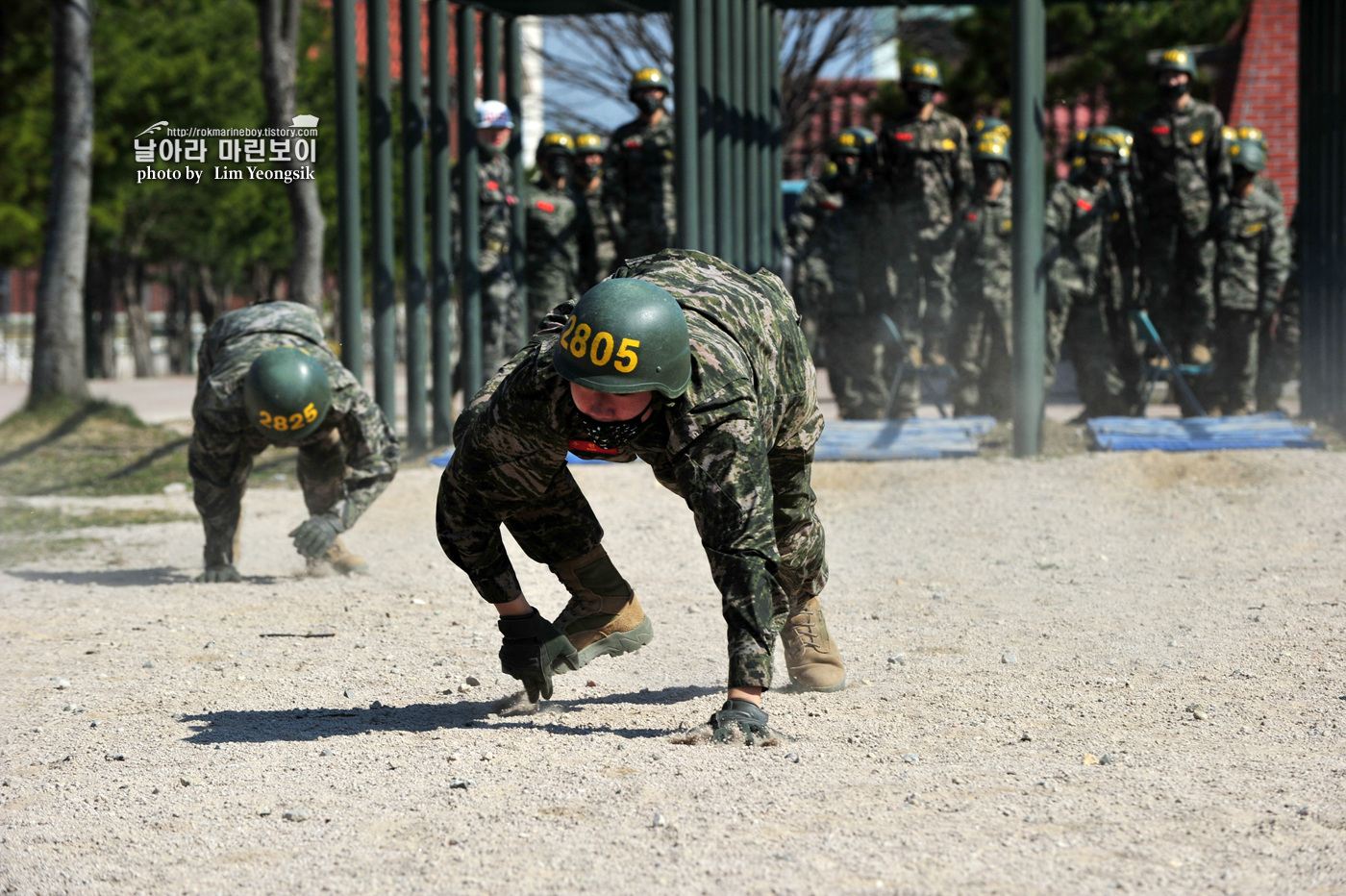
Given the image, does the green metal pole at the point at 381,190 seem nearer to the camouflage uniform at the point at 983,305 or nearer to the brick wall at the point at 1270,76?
the camouflage uniform at the point at 983,305

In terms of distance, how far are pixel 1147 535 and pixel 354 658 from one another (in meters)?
4.27

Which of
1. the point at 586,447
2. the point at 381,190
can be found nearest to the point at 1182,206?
the point at 381,190

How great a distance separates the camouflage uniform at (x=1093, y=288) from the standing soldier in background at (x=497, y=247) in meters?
4.21

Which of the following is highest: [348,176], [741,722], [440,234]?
[348,176]

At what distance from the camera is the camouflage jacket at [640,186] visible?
1220 centimetres

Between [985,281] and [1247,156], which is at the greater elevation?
[1247,156]

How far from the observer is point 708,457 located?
3.75m

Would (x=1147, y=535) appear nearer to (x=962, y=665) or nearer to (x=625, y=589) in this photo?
(x=962, y=665)

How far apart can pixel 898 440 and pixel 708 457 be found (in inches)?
268

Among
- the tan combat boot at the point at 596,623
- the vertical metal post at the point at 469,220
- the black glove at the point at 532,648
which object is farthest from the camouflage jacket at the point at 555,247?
the black glove at the point at 532,648

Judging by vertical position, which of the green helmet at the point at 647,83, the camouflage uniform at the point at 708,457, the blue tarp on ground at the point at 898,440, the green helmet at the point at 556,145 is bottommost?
the blue tarp on ground at the point at 898,440

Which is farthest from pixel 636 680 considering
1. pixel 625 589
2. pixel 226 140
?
pixel 226 140

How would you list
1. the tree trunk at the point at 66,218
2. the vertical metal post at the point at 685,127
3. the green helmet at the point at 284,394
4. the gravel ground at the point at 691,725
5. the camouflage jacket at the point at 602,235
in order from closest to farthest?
the gravel ground at the point at 691,725
the green helmet at the point at 284,394
the vertical metal post at the point at 685,127
the camouflage jacket at the point at 602,235
the tree trunk at the point at 66,218

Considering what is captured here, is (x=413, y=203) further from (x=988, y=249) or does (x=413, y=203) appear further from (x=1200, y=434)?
(x=1200, y=434)
